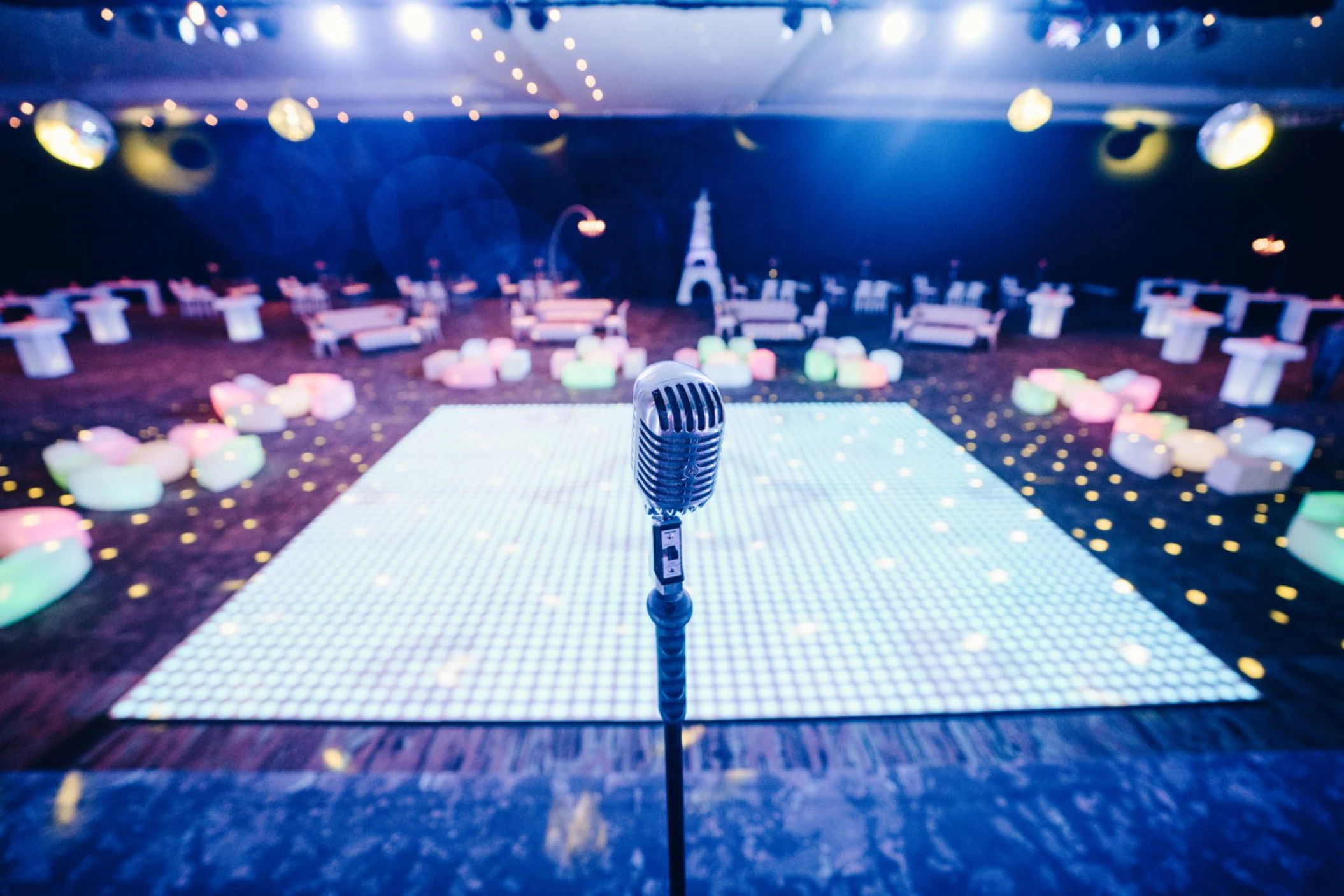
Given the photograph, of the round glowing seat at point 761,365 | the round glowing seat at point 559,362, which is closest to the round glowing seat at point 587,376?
the round glowing seat at point 559,362

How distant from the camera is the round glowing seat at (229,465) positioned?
4.58 m

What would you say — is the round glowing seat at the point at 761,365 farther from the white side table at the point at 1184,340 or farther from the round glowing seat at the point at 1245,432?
the white side table at the point at 1184,340

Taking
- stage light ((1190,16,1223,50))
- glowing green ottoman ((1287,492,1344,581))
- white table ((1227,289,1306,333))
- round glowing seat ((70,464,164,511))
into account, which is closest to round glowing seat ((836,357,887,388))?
glowing green ottoman ((1287,492,1344,581))

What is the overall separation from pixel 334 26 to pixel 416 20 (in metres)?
0.97

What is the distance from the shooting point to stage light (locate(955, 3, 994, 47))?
17.4 feet

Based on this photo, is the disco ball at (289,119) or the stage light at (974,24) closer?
the stage light at (974,24)

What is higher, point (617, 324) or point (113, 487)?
point (617, 324)

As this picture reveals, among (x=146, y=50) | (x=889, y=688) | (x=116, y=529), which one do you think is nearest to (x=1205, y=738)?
(x=889, y=688)

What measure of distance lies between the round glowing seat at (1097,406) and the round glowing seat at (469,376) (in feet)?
21.7

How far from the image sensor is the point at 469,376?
23.7 feet

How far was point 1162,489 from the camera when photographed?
4.62m

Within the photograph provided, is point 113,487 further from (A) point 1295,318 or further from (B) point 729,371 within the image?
(A) point 1295,318

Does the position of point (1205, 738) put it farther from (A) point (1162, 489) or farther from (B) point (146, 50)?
(B) point (146, 50)

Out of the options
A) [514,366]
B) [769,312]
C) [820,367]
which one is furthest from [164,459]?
[769,312]
